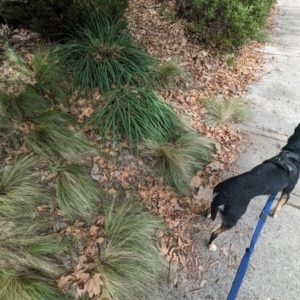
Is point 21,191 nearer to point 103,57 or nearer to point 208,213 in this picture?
point 208,213

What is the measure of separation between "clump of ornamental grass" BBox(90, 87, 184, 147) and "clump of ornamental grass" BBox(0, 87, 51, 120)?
73cm

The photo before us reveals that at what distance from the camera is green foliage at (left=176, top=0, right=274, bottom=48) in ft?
16.3

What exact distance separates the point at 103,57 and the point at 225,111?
207cm

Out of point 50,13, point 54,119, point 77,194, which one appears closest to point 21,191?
point 77,194

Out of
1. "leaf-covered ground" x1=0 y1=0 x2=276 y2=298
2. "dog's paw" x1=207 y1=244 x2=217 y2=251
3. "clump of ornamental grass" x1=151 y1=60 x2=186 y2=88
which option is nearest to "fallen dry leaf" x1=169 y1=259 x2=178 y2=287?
"leaf-covered ground" x1=0 y1=0 x2=276 y2=298

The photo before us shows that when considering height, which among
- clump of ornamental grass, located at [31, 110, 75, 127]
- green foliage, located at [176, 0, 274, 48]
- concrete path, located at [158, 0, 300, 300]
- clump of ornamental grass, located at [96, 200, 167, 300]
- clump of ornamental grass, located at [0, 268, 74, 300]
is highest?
green foliage, located at [176, 0, 274, 48]

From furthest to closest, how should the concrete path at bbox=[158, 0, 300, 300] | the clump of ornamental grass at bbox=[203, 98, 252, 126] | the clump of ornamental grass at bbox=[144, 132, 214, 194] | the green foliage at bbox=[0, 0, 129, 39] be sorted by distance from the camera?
the clump of ornamental grass at bbox=[203, 98, 252, 126], the green foliage at bbox=[0, 0, 129, 39], the clump of ornamental grass at bbox=[144, 132, 214, 194], the concrete path at bbox=[158, 0, 300, 300]

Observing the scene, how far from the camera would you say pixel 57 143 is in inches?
125

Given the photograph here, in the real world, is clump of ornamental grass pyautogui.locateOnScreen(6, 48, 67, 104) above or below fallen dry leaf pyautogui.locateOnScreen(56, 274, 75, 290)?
above

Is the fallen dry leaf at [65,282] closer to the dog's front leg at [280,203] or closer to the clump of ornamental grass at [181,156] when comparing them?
the clump of ornamental grass at [181,156]

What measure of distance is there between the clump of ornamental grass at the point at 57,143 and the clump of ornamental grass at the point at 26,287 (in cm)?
130

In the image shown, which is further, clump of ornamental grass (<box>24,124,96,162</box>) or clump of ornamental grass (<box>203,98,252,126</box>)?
clump of ornamental grass (<box>203,98,252,126</box>)

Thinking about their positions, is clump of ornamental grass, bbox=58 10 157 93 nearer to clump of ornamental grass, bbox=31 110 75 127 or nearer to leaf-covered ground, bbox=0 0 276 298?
leaf-covered ground, bbox=0 0 276 298

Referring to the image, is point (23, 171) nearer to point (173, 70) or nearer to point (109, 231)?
point (109, 231)
